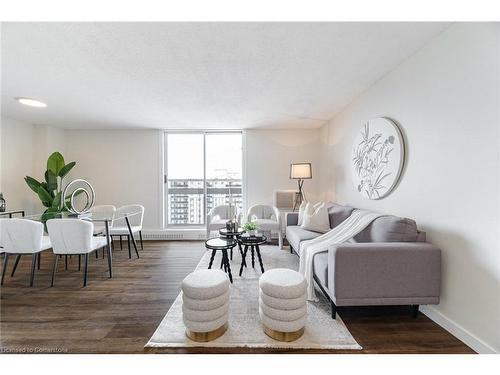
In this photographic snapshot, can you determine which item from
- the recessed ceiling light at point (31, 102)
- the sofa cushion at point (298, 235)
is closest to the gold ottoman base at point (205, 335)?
the sofa cushion at point (298, 235)

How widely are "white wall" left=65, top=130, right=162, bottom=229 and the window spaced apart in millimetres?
311

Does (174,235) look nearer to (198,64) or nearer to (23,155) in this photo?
(23,155)


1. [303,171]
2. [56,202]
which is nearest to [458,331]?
[303,171]

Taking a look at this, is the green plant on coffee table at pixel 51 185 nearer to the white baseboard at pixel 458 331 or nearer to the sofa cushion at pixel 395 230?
the sofa cushion at pixel 395 230

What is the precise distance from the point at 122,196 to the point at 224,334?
4.20m

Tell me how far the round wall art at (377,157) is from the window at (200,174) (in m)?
2.67

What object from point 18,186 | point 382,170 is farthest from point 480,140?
point 18,186

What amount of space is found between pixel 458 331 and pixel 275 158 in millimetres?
3863

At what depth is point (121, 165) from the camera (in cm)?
495

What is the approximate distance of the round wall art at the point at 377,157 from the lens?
237cm

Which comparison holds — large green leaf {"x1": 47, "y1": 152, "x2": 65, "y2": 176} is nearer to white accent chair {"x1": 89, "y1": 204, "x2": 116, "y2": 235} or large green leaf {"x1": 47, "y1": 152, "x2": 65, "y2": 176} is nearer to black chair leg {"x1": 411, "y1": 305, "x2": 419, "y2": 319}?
white accent chair {"x1": 89, "y1": 204, "x2": 116, "y2": 235}

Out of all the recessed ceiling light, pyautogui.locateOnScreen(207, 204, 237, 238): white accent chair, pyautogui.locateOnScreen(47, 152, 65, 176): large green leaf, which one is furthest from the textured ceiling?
pyautogui.locateOnScreen(207, 204, 237, 238): white accent chair
